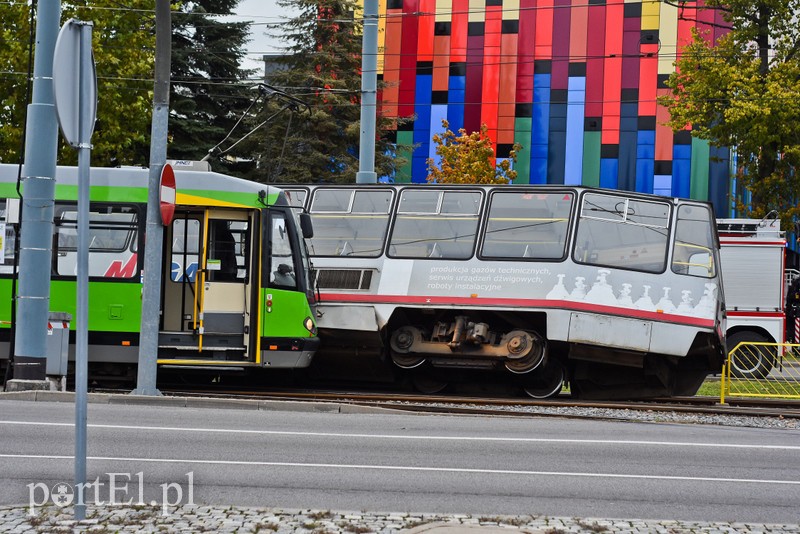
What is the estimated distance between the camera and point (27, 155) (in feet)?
46.1

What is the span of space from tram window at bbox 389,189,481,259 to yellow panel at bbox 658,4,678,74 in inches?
1532

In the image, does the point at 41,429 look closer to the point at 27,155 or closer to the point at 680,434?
the point at 27,155

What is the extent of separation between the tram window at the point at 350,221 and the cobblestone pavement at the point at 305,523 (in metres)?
10.3

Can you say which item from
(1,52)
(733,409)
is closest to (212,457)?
(733,409)

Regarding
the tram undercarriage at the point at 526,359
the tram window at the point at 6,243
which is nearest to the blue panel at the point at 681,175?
the tram undercarriage at the point at 526,359

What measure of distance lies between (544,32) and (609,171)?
745 cm

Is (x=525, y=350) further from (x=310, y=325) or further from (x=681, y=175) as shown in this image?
(x=681, y=175)

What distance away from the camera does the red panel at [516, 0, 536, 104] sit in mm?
55062

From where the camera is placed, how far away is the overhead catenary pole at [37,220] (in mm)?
14031

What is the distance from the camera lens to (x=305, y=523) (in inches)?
277

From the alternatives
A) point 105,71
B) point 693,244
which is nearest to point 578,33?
point 105,71

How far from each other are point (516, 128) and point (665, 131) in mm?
7174

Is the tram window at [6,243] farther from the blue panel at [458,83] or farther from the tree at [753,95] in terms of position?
the blue panel at [458,83]

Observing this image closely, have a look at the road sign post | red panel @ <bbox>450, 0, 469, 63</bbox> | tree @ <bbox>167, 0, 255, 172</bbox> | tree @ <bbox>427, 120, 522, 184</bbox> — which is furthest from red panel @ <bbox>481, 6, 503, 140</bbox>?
the road sign post
